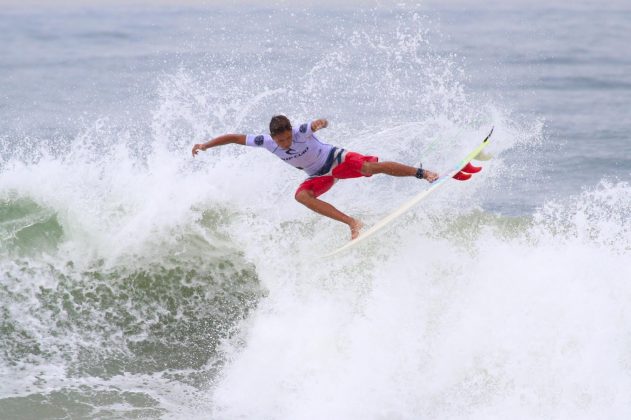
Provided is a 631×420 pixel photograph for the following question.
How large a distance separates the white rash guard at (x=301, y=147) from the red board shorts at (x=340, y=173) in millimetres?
122

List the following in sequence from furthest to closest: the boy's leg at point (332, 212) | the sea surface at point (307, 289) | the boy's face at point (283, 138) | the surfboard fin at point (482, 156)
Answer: the surfboard fin at point (482, 156)
the boy's leg at point (332, 212)
the boy's face at point (283, 138)
the sea surface at point (307, 289)

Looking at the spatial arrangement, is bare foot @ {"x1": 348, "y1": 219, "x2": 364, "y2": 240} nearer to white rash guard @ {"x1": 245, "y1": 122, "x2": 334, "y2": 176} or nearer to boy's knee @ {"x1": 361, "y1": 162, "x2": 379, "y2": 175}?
boy's knee @ {"x1": 361, "y1": 162, "x2": 379, "y2": 175}

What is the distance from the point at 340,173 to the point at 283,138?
0.71 meters

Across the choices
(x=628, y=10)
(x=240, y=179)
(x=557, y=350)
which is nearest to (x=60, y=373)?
(x=240, y=179)

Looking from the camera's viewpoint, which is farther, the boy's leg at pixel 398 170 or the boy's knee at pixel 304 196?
the boy's knee at pixel 304 196

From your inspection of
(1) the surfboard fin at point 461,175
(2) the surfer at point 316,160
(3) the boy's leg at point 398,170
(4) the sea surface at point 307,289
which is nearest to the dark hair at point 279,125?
(2) the surfer at point 316,160

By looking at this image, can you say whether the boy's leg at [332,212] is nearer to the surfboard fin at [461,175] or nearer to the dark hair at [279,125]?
the dark hair at [279,125]

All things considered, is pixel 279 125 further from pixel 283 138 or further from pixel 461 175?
pixel 461 175

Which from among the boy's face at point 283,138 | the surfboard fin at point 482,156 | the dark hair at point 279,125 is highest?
the dark hair at point 279,125

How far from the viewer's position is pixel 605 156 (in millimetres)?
14320

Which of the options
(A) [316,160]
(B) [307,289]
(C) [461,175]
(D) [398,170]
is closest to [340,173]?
(A) [316,160]

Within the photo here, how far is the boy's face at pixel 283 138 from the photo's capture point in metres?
7.08

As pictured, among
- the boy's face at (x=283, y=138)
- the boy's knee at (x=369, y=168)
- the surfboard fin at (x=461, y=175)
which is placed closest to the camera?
the boy's face at (x=283, y=138)

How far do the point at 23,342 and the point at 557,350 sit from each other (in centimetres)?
477
